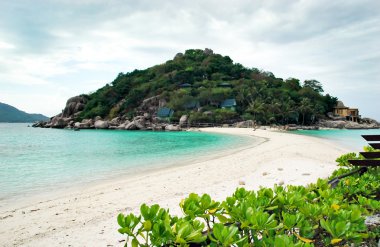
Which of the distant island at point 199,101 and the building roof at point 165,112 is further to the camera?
the building roof at point 165,112

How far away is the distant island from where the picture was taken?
7131 cm

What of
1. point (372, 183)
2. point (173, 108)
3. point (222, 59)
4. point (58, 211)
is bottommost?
point (58, 211)

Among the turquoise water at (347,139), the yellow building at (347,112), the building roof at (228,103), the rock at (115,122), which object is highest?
the building roof at (228,103)

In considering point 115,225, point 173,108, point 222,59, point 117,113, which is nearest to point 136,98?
point 117,113

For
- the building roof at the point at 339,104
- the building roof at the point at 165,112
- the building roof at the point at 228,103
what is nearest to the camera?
the building roof at the point at 228,103

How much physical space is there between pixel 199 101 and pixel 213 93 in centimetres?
490

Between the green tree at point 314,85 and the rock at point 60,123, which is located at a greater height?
the green tree at point 314,85

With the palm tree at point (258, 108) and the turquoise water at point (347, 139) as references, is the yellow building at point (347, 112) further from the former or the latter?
the turquoise water at point (347, 139)

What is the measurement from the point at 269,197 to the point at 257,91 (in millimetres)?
76184

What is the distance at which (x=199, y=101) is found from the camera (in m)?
80.7

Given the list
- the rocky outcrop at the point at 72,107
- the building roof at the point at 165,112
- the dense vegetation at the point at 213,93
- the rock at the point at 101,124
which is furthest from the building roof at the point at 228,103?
the rocky outcrop at the point at 72,107

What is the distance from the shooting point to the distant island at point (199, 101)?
234 ft

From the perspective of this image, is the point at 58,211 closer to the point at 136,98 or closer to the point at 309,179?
the point at 309,179

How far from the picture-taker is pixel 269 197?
7.82 ft
